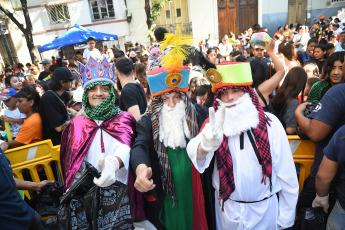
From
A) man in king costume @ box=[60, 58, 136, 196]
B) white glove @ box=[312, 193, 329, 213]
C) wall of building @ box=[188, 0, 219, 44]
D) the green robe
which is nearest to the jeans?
white glove @ box=[312, 193, 329, 213]

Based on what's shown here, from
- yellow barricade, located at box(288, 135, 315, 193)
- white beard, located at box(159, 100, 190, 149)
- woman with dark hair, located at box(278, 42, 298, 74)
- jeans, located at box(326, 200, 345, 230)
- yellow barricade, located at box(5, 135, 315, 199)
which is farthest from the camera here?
woman with dark hair, located at box(278, 42, 298, 74)

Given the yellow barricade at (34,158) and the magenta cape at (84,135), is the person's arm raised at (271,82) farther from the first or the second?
the yellow barricade at (34,158)

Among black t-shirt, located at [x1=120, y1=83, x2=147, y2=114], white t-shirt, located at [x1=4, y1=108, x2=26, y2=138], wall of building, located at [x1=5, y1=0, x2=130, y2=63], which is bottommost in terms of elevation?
white t-shirt, located at [x1=4, y1=108, x2=26, y2=138]

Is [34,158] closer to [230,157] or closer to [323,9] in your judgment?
[230,157]

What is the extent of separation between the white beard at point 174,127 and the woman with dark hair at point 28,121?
6.70 feet

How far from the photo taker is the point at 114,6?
695 inches

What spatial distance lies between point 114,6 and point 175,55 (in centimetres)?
1806

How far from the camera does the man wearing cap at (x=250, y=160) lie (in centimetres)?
185

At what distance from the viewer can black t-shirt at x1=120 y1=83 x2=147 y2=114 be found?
10.9 ft

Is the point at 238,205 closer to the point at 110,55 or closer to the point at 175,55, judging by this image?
the point at 175,55

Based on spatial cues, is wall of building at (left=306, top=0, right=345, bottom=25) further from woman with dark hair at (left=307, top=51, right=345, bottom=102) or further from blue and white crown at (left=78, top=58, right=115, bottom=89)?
blue and white crown at (left=78, top=58, right=115, bottom=89)

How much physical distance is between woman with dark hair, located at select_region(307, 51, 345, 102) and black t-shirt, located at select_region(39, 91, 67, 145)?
3.42 m

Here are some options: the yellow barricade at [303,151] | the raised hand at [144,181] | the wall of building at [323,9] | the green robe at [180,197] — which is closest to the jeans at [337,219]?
the yellow barricade at [303,151]

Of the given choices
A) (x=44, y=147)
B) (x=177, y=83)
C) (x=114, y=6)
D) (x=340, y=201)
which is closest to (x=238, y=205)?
(x=340, y=201)
